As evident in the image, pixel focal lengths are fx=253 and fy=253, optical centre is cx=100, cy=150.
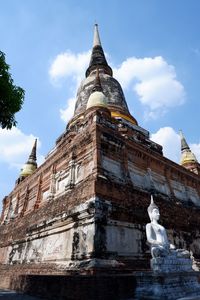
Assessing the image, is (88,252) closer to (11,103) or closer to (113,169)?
(113,169)

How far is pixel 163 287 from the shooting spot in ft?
19.4

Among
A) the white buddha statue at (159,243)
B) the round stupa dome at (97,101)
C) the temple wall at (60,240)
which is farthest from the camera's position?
the round stupa dome at (97,101)

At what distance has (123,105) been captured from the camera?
832 inches

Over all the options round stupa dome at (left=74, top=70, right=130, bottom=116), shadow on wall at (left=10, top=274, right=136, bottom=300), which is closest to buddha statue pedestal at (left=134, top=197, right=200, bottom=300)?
shadow on wall at (left=10, top=274, right=136, bottom=300)

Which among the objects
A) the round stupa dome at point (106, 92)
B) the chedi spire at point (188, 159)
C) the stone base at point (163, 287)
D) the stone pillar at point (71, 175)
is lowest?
the stone base at point (163, 287)

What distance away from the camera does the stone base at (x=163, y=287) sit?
5.83 meters

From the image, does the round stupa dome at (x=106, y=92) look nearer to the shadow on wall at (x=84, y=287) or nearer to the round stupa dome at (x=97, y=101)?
the round stupa dome at (x=97, y=101)

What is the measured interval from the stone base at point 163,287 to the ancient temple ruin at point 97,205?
181 centimetres

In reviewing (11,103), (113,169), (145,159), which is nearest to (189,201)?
(145,159)

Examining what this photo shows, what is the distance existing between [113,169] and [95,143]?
147cm

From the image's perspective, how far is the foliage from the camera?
261 inches

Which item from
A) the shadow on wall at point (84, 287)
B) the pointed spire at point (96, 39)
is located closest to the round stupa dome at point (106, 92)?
the pointed spire at point (96, 39)

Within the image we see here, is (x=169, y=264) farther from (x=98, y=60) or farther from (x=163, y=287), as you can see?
(x=98, y=60)

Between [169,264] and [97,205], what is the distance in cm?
312
